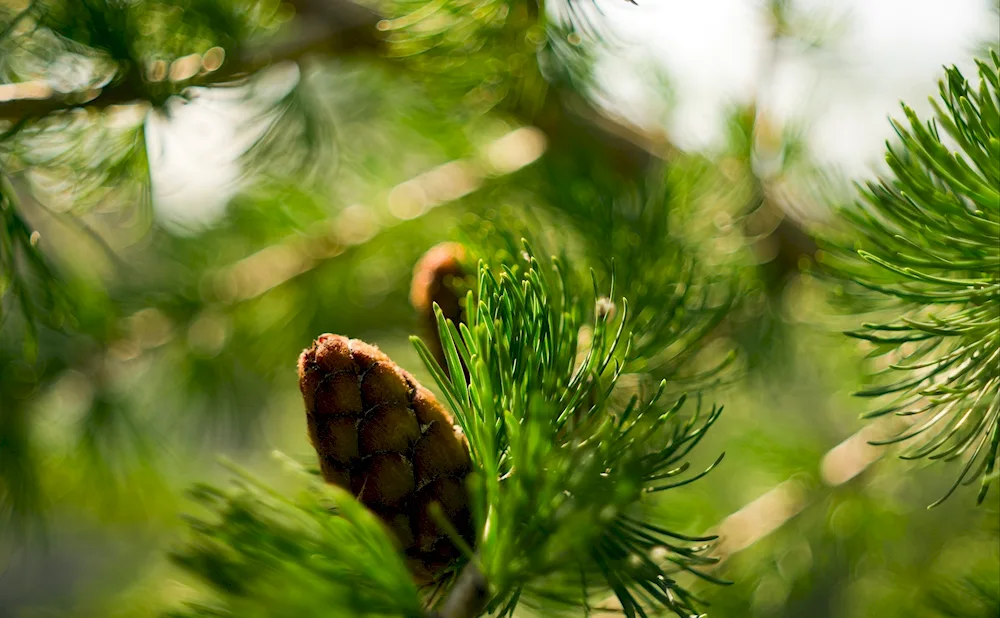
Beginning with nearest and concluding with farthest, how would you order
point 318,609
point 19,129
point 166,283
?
point 318,609, point 19,129, point 166,283

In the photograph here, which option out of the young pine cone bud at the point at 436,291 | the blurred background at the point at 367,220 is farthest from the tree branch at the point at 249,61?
the young pine cone bud at the point at 436,291

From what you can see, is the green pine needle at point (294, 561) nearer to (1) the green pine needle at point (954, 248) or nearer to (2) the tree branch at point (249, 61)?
(1) the green pine needle at point (954, 248)

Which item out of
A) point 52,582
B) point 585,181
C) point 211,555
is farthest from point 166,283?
point 52,582

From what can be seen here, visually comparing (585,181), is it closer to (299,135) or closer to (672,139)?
(672,139)

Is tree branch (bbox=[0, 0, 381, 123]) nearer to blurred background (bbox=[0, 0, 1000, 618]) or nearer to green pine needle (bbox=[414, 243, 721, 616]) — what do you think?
blurred background (bbox=[0, 0, 1000, 618])

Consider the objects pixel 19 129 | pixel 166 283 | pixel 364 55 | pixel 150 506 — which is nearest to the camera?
pixel 19 129

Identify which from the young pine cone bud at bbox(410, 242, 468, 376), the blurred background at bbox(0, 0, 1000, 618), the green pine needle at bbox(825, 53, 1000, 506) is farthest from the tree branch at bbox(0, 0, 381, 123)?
the green pine needle at bbox(825, 53, 1000, 506)

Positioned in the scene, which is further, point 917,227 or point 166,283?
point 166,283

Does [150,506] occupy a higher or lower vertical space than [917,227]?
lower
